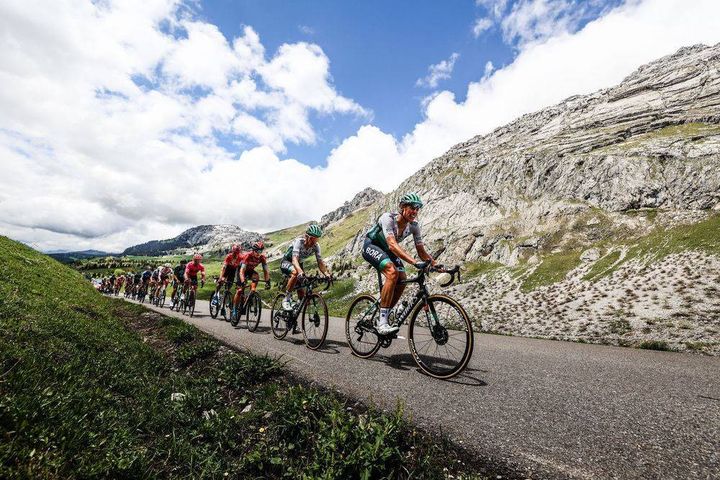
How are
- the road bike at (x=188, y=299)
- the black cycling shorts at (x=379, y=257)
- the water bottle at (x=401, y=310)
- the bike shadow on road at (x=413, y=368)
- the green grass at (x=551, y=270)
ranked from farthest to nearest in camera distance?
1. the green grass at (x=551, y=270)
2. the road bike at (x=188, y=299)
3. the black cycling shorts at (x=379, y=257)
4. the water bottle at (x=401, y=310)
5. the bike shadow on road at (x=413, y=368)

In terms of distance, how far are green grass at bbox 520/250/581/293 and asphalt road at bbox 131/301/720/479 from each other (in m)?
32.4

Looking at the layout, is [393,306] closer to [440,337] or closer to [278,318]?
[440,337]

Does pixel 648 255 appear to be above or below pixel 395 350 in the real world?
above

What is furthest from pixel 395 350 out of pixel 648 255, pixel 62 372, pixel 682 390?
pixel 648 255

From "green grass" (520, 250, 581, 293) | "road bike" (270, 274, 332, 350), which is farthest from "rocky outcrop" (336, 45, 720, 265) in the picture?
"road bike" (270, 274, 332, 350)

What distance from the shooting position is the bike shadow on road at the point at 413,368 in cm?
620

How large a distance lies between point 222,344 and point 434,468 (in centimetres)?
764

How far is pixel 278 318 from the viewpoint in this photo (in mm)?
11812

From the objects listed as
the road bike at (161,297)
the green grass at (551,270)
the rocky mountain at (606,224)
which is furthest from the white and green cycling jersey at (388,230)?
the green grass at (551,270)

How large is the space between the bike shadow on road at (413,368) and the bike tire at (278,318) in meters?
4.16

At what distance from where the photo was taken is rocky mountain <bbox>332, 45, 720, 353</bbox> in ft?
62.4

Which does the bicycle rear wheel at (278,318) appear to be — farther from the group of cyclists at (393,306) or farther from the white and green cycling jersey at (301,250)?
the white and green cycling jersey at (301,250)

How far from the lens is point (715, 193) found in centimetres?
4584

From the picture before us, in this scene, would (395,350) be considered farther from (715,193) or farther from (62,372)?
(715,193)
